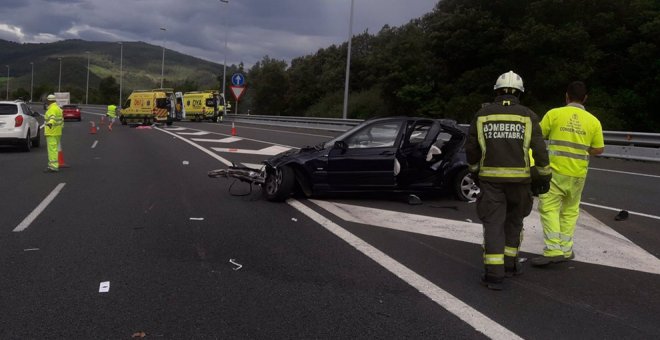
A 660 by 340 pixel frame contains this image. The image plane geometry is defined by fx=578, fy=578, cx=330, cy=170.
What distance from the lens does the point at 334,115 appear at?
49.3m

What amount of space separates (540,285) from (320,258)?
206 cm

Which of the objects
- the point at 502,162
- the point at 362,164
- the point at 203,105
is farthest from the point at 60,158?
the point at 203,105

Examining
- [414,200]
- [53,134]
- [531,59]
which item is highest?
[531,59]

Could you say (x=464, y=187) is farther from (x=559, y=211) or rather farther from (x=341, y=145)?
(x=559, y=211)

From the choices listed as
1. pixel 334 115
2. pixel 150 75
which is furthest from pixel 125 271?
pixel 150 75

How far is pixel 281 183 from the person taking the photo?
8.65 meters

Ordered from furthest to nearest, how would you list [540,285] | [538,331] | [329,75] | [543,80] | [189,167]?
[329,75] < [543,80] < [189,167] < [540,285] < [538,331]

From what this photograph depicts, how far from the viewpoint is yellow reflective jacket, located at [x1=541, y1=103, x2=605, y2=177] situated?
568 cm

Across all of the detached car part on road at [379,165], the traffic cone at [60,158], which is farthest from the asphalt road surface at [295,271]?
the traffic cone at [60,158]

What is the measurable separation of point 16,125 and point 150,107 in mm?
22070

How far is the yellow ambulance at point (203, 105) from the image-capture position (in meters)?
46.6

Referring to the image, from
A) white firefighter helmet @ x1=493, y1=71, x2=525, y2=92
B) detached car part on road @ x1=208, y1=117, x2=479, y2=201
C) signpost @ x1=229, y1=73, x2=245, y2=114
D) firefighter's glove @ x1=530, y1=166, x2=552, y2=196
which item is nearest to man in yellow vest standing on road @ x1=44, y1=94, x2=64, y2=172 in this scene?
detached car part on road @ x1=208, y1=117, x2=479, y2=201

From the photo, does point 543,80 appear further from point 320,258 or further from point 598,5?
point 320,258

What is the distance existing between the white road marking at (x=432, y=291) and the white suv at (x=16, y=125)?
12.8 metres
